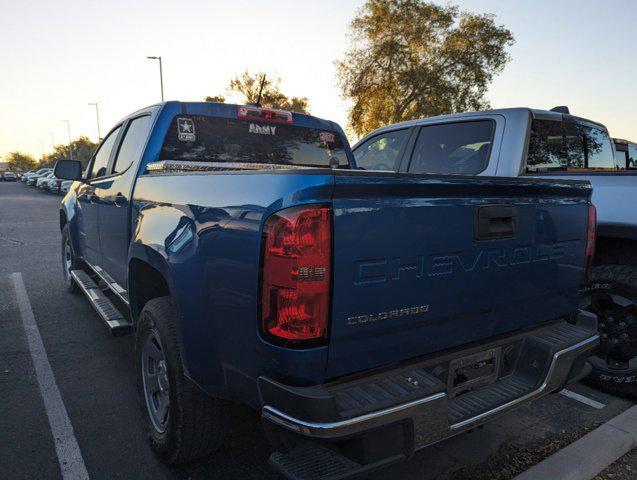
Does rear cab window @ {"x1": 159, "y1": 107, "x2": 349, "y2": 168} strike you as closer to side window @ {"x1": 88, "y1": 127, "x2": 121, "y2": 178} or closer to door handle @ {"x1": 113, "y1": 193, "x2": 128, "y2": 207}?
door handle @ {"x1": 113, "y1": 193, "x2": 128, "y2": 207}

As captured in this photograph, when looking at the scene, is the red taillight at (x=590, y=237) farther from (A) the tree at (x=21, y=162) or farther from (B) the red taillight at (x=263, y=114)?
(A) the tree at (x=21, y=162)

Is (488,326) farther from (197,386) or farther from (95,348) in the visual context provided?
(95,348)

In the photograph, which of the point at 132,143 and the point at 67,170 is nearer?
the point at 132,143

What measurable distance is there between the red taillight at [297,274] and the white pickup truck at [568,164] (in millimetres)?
2553

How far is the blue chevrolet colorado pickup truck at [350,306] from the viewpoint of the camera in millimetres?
1661

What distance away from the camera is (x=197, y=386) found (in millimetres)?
2219

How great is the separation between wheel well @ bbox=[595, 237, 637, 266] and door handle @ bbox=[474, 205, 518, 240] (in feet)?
5.58

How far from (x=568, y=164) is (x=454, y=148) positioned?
1.01m

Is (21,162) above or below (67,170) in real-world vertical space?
above

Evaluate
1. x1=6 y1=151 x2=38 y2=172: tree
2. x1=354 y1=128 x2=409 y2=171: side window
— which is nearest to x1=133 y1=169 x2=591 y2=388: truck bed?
x1=354 y1=128 x2=409 y2=171: side window

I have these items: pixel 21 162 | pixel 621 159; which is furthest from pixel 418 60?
pixel 21 162

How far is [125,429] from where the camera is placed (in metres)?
2.95

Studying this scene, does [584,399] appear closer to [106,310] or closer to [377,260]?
[377,260]

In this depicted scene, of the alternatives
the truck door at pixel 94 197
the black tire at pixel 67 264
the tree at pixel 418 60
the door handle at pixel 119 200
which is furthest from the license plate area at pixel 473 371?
the tree at pixel 418 60
